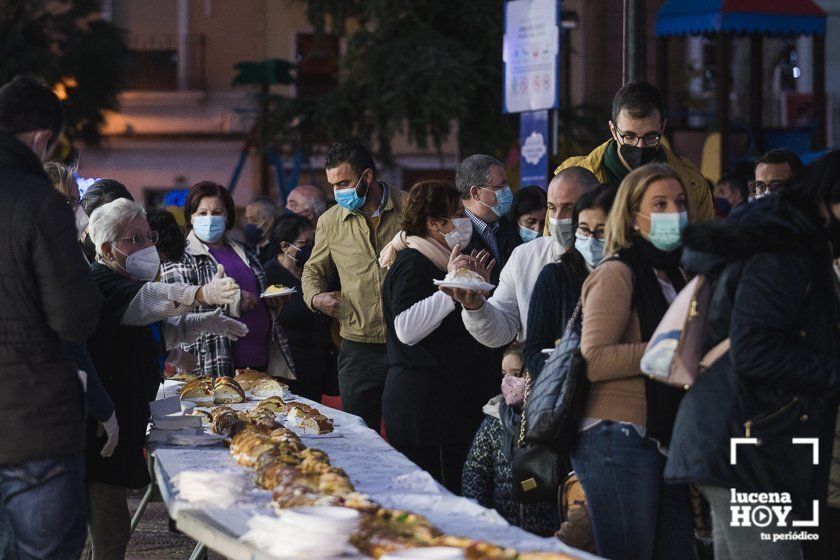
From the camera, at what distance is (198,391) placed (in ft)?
24.8

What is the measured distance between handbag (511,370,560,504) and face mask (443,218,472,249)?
39.1 inches

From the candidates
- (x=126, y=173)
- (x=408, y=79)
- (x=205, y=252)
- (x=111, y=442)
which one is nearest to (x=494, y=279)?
(x=205, y=252)

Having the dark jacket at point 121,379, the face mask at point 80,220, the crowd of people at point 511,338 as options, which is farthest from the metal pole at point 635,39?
the dark jacket at point 121,379

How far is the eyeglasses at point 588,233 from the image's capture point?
5547 mm

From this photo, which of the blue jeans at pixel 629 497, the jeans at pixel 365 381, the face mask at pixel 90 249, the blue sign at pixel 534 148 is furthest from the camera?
the blue sign at pixel 534 148

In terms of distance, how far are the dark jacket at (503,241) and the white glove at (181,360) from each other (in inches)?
65.2

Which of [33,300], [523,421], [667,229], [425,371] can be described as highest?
[667,229]

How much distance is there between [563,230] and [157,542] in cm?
381

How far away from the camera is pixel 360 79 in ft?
79.6

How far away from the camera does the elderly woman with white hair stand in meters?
6.02

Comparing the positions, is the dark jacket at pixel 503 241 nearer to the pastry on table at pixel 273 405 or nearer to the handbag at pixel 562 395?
the pastry on table at pixel 273 405

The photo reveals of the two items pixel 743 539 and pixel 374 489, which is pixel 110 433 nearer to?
pixel 374 489

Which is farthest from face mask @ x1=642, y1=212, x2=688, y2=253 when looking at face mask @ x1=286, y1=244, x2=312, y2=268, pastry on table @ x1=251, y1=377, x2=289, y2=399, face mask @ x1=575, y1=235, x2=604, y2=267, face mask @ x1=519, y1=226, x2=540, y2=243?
face mask @ x1=286, y1=244, x2=312, y2=268

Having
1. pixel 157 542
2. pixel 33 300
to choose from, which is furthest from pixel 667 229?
pixel 157 542
